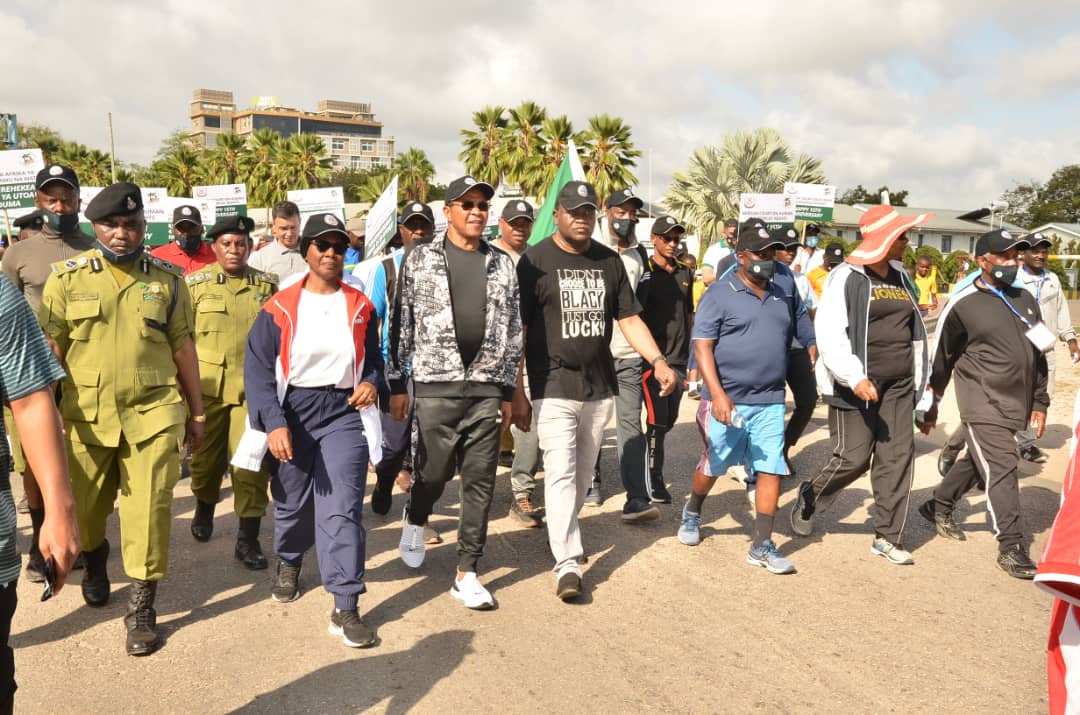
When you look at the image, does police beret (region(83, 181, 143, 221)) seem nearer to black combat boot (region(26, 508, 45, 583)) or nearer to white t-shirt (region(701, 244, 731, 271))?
black combat boot (region(26, 508, 45, 583))

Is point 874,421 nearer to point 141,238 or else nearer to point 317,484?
point 317,484

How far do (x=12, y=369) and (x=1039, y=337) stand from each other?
578 cm

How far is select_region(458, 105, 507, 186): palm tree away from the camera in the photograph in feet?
127

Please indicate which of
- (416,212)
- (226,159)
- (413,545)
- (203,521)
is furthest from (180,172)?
(413,545)

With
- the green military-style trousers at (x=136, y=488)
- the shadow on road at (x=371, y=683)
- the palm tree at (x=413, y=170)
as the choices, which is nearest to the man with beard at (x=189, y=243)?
the green military-style trousers at (x=136, y=488)

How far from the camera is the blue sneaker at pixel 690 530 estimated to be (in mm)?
5859

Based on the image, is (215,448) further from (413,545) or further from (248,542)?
(413,545)

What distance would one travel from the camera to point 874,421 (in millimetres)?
5766

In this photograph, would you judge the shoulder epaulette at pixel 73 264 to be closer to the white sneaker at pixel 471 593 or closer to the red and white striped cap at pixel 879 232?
the white sneaker at pixel 471 593

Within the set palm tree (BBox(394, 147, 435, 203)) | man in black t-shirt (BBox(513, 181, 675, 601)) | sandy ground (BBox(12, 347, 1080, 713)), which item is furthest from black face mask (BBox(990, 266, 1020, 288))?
palm tree (BBox(394, 147, 435, 203))

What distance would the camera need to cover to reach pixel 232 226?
18.5ft

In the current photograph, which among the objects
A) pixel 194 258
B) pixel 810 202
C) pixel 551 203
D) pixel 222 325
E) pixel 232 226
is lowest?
pixel 222 325

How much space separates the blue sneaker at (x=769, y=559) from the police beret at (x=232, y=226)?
12.3ft

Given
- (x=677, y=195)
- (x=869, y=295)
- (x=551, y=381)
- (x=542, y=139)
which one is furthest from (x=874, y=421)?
(x=542, y=139)
